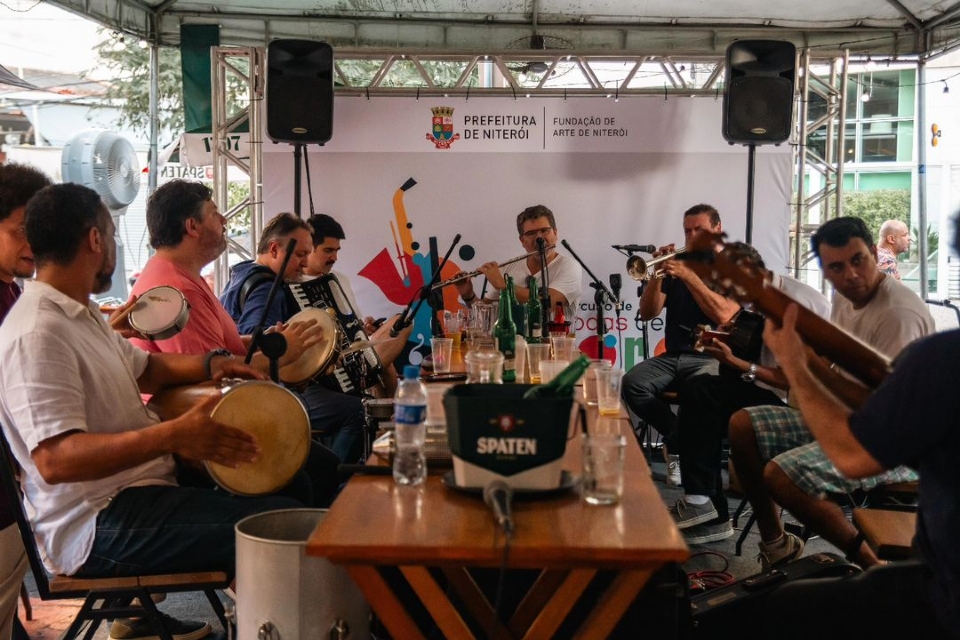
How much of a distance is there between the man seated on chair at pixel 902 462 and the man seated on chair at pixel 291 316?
2.48 metres

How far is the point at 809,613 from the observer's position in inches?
74.1

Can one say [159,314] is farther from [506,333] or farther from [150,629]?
[506,333]

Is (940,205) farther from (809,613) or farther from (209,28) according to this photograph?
(809,613)

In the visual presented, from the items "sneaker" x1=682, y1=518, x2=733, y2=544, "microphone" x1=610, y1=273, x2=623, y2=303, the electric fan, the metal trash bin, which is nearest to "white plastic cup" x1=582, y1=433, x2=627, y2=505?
the metal trash bin

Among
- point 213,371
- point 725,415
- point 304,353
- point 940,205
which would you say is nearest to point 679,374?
point 725,415

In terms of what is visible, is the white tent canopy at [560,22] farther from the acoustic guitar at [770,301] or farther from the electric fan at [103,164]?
the acoustic guitar at [770,301]

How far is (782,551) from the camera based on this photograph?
3.36 metres

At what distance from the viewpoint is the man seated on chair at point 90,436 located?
6.51 ft

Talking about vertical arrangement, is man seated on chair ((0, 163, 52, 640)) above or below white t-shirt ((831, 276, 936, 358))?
above

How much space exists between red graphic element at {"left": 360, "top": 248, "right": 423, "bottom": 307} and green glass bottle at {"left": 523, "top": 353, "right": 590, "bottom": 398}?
4483 mm

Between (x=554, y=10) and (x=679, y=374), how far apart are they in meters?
3.62

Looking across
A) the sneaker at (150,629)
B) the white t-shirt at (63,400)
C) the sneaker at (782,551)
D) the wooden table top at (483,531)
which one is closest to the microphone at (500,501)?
the wooden table top at (483,531)

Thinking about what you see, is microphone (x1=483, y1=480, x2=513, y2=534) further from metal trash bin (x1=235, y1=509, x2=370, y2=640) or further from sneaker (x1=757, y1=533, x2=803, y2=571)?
sneaker (x1=757, y1=533, x2=803, y2=571)

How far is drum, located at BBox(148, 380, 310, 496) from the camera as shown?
2.05 meters
